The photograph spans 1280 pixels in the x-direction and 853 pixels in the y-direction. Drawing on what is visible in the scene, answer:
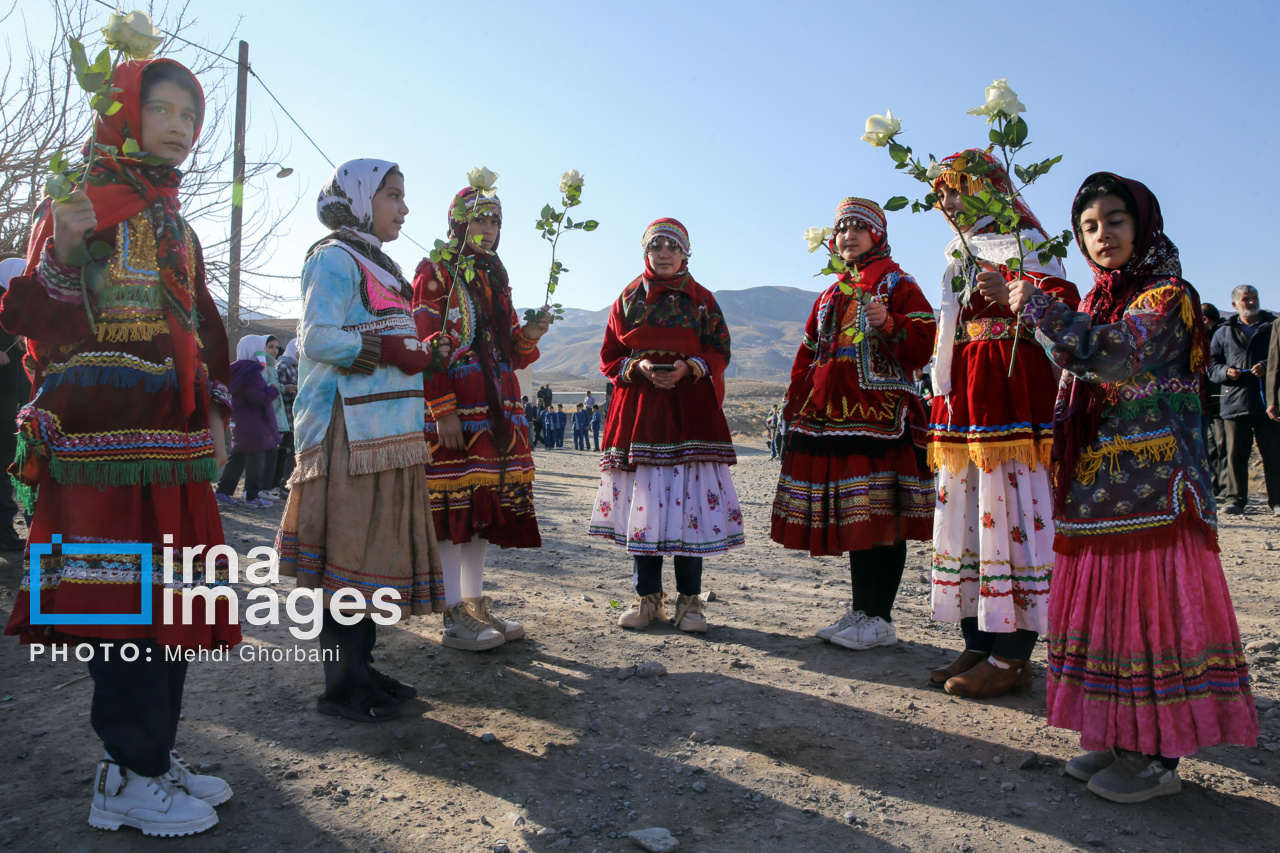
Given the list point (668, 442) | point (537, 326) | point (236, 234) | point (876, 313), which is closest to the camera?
point (876, 313)

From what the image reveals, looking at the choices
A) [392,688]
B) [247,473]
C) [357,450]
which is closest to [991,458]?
[357,450]

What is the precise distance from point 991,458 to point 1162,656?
1062 millimetres

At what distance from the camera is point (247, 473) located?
31.0 ft

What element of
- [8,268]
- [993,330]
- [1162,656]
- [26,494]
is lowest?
[1162,656]

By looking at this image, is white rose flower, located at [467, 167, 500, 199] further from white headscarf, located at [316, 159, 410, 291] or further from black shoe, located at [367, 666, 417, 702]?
black shoe, located at [367, 666, 417, 702]

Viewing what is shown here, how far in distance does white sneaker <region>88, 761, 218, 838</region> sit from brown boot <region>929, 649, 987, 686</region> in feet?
9.53

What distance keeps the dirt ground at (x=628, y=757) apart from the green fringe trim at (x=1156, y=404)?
1.25m

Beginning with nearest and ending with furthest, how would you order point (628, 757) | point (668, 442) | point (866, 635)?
point (628, 757), point (866, 635), point (668, 442)

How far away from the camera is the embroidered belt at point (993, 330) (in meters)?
3.50

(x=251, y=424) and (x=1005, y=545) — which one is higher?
(x=251, y=424)

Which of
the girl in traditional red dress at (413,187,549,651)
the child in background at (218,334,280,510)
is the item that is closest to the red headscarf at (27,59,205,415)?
the girl in traditional red dress at (413,187,549,651)

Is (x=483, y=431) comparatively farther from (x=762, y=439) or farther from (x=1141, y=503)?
(x=762, y=439)

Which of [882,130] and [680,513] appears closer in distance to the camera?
[882,130]

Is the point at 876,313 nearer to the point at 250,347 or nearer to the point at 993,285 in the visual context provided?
the point at 993,285
